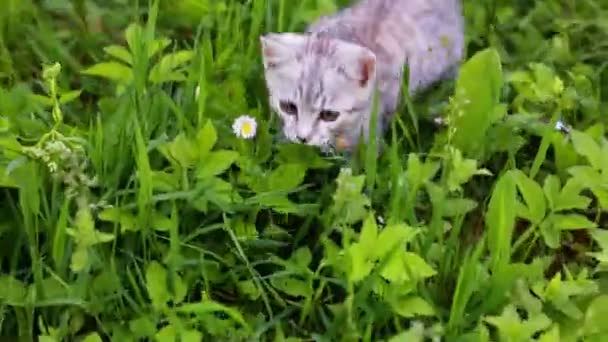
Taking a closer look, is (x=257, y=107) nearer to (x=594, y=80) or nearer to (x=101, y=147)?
(x=101, y=147)

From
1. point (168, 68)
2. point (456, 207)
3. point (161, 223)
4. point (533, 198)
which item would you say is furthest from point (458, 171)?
point (168, 68)

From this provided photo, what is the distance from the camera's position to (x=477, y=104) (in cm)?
237

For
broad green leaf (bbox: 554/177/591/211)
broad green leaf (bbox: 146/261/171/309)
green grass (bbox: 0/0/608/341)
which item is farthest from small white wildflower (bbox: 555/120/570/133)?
broad green leaf (bbox: 146/261/171/309)

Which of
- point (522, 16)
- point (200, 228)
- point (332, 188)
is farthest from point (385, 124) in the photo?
point (522, 16)

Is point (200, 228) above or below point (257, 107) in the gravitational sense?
below

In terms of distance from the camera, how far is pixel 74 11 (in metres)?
2.72

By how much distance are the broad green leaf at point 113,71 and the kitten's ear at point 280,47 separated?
13.1 inches

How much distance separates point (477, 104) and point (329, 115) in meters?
0.36

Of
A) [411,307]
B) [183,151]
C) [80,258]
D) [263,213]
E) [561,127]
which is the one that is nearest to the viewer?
[80,258]

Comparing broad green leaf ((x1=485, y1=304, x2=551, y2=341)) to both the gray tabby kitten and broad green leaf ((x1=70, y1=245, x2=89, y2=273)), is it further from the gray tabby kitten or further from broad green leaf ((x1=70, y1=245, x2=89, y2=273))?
broad green leaf ((x1=70, y1=245, x2=89, y2=273))

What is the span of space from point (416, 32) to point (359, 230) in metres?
0.74

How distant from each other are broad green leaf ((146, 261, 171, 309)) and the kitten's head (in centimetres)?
50

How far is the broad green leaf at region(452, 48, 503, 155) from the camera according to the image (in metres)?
2.36

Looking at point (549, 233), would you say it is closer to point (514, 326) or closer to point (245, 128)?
point (514, 326)
